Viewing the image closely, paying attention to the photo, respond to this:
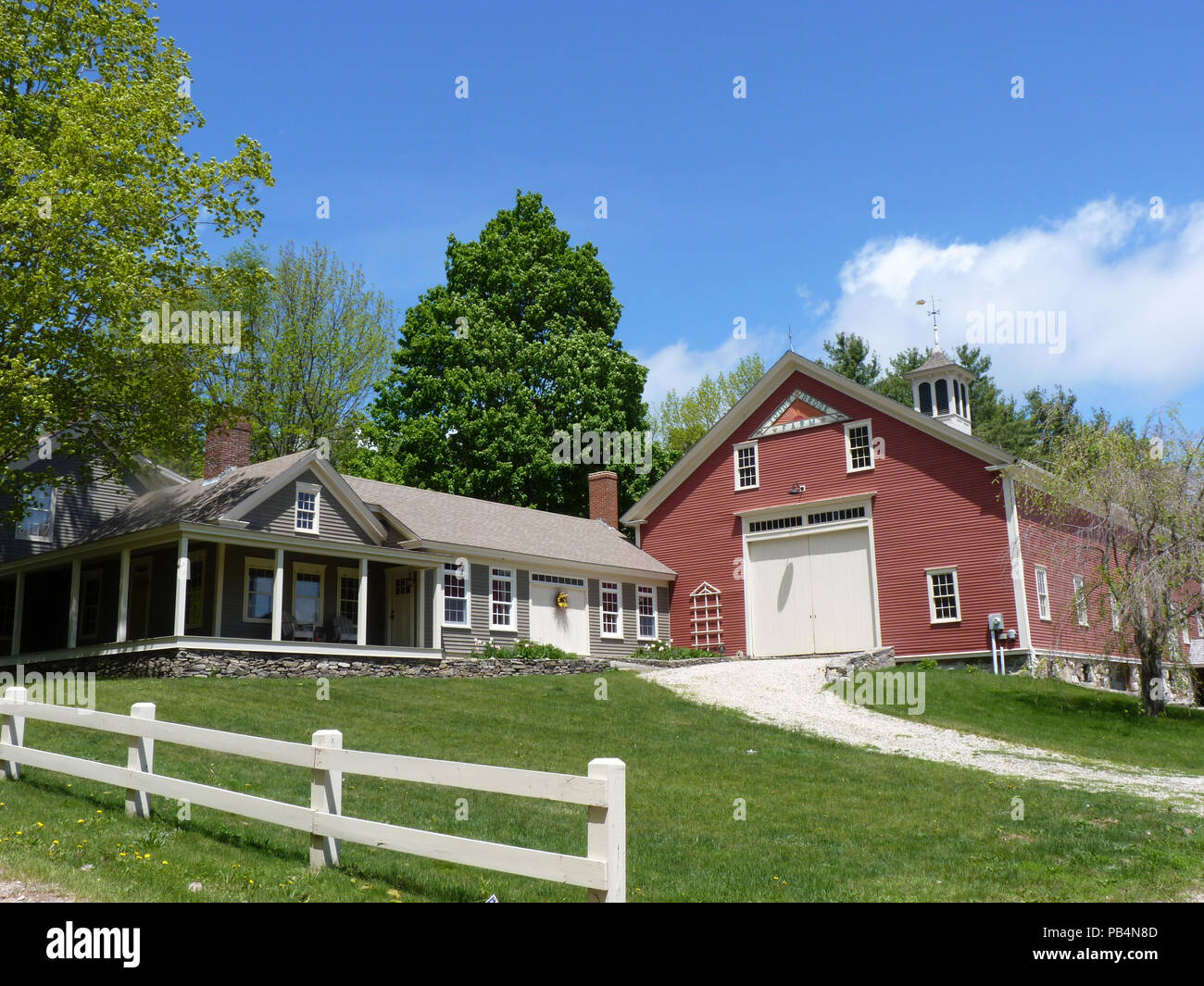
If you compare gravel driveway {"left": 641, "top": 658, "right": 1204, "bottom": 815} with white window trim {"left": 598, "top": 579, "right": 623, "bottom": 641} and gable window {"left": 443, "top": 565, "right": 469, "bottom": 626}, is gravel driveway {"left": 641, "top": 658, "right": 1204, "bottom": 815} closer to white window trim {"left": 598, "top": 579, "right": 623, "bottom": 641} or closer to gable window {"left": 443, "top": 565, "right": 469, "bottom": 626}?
white window trim {"left": 598, "top": 579, "right": 623, "bottom": 641}

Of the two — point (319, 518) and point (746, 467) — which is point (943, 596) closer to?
point (746, 467)

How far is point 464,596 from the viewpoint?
88.0ft

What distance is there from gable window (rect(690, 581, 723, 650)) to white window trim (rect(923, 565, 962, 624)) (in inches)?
249

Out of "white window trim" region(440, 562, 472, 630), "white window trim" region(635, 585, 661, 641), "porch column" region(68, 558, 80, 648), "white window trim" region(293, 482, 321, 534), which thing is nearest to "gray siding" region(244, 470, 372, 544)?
"white window trim" region(293, 482, 321, 534)

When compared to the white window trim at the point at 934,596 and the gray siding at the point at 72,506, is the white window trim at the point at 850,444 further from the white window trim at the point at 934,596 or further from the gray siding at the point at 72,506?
the gray siding at the point at 72,506

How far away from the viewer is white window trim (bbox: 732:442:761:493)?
3114cm

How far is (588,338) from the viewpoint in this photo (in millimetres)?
41562

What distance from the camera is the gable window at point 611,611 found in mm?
30500

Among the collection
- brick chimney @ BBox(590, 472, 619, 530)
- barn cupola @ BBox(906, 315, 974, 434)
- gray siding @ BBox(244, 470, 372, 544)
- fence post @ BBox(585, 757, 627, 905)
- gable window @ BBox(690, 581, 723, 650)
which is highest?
barn cupola @ BBox(906, 315, 974, 434)

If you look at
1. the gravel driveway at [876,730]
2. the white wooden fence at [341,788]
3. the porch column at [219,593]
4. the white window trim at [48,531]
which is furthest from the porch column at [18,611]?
the white wooden fence at [341,788]

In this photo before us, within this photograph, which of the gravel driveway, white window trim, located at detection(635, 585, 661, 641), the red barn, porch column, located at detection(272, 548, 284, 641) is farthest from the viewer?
white window trim, located at detection(635, 585, 661, 641)

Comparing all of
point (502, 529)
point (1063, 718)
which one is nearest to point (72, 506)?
point (502, 529)
